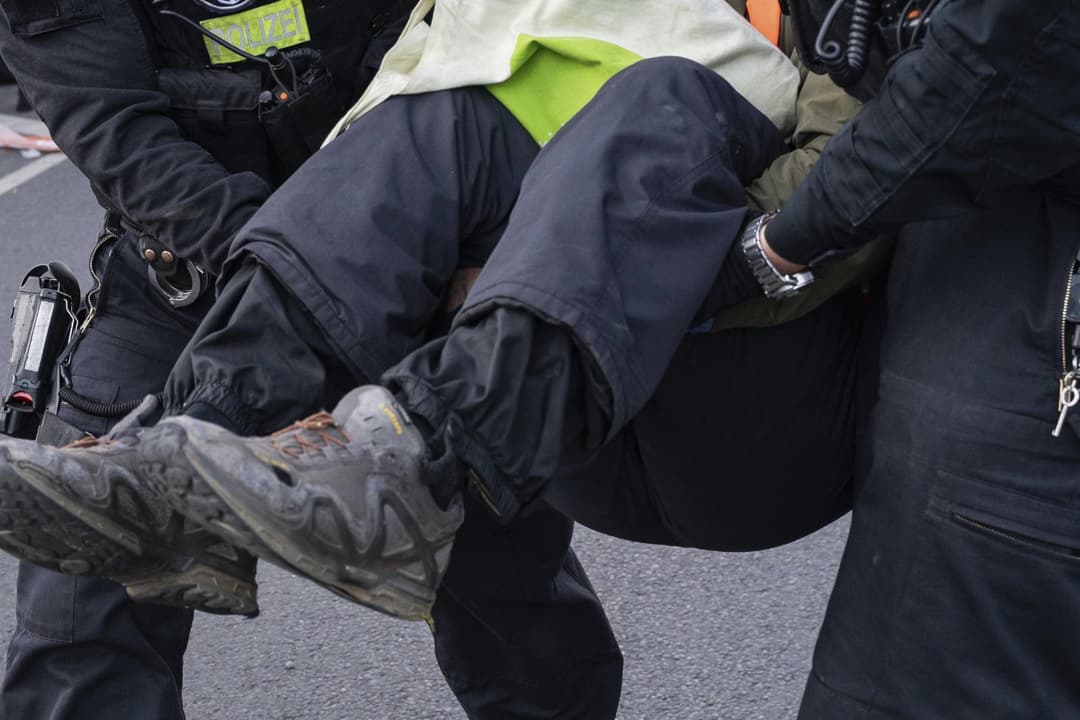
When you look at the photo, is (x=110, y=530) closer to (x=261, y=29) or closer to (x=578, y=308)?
(x=578, y=308)

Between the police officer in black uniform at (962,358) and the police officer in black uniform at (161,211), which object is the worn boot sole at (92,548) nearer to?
the police officer in black uniform at (161,211)

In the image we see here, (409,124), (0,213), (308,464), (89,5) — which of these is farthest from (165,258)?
(0,213)

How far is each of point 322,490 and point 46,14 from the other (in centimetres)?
110

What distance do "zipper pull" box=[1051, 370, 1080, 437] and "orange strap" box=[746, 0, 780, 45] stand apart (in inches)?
25.3

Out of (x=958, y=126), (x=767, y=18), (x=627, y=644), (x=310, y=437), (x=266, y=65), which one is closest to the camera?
(x=958, y=126)

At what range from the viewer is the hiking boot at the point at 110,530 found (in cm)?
163

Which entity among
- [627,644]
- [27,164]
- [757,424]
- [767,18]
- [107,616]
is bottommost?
[27,164]

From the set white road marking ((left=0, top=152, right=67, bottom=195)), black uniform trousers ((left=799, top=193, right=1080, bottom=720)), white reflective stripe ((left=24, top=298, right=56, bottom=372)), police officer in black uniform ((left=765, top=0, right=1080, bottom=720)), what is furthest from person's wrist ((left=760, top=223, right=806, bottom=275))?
white road marking ((left=0, top=152, right=67, bottom=195))

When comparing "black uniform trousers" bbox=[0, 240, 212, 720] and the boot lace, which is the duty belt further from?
the boot lace

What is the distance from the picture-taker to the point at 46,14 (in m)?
2.27

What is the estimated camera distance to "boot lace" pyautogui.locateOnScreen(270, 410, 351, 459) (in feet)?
5.19

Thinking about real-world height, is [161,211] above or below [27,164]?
above

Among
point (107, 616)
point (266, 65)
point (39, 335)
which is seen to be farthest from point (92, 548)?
point (266, 65)

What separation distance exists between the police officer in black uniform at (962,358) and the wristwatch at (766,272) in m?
0.01
